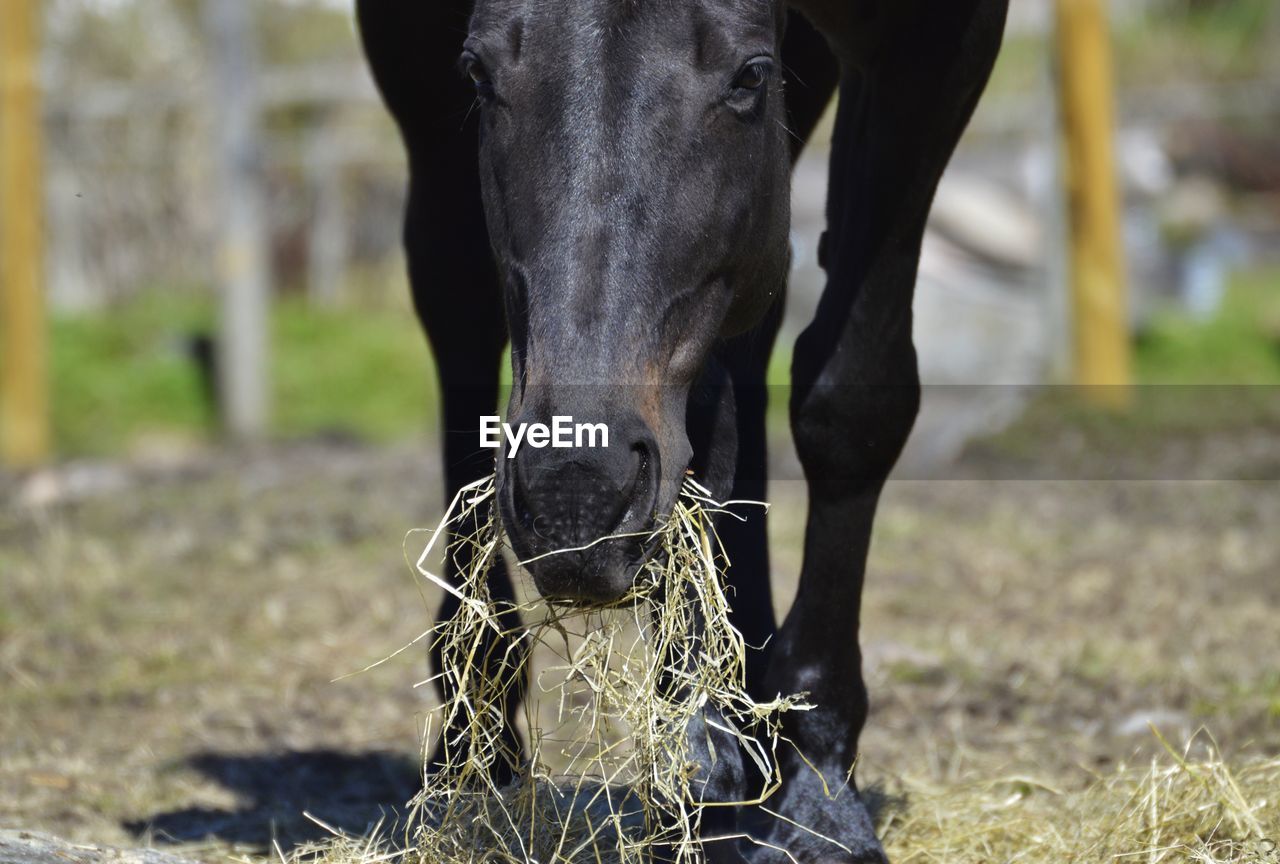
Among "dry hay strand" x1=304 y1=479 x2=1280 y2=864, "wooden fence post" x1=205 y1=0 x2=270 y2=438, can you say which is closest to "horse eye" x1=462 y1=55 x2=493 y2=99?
"dry hay strand" x1=304 y1=479 x2=1280 y2=864

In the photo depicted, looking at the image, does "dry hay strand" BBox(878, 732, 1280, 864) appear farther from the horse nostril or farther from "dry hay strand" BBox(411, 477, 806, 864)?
the horse nostril

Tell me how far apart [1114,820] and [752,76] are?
1.53m

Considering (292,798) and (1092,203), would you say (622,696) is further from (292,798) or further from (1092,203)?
(1092,203)

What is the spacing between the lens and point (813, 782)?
2889mm

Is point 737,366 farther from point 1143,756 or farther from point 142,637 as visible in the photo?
point 142,637

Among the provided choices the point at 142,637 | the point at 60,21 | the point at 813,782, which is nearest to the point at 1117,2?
the point at 60,21

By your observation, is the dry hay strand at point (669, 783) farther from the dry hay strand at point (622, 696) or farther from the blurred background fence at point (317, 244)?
the blurred background fence at point (317, 244)

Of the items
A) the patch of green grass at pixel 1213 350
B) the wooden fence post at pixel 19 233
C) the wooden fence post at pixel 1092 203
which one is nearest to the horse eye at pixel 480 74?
the wooden fence post at pixel 1092 203

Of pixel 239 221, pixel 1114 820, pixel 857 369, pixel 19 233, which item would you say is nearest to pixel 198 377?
pixel 239 221

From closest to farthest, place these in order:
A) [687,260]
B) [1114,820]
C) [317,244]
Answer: [687,260], [1114,820], [317,244]

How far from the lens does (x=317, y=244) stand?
1118 centimetres

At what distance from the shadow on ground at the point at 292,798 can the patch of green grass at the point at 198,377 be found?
207 inches

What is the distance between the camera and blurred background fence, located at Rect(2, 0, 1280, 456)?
9312mm

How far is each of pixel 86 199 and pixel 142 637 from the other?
640 centimetres
